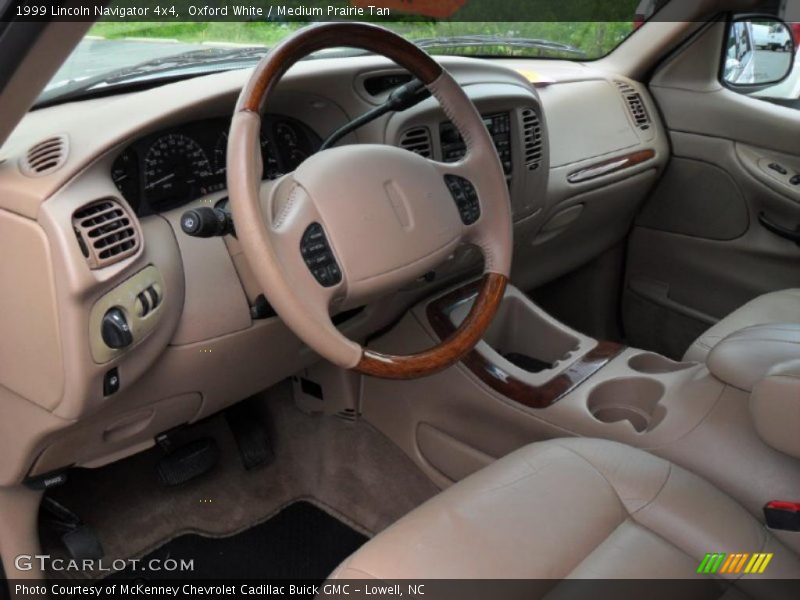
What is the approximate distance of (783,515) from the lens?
1.24m

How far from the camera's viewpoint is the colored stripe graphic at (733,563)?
3.78 feet

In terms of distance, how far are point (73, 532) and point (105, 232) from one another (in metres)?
0.83

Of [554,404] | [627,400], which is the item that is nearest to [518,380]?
[554,404]

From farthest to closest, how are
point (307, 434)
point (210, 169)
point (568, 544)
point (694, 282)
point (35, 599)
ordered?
point (694, 282) < point (307, 434) < point (35, 599) < point (210, 169) < point (568, 544)

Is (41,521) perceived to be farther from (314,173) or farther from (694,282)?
(694,282)

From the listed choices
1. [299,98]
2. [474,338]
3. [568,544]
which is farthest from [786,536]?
[299,98]

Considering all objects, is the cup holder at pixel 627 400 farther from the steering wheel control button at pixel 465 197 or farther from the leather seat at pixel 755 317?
the steering wheel control button at pixel 465 197

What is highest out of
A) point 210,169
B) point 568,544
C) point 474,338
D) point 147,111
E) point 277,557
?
point 147,111

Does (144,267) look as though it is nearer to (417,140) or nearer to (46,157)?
(46,157)

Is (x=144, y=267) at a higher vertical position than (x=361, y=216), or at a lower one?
lower

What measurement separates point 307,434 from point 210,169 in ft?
2.89

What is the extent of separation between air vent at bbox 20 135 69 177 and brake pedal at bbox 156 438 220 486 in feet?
2.91

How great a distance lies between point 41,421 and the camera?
4.39 feet

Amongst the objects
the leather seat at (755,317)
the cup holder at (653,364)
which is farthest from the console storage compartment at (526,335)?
the leather seat at (755,317)
